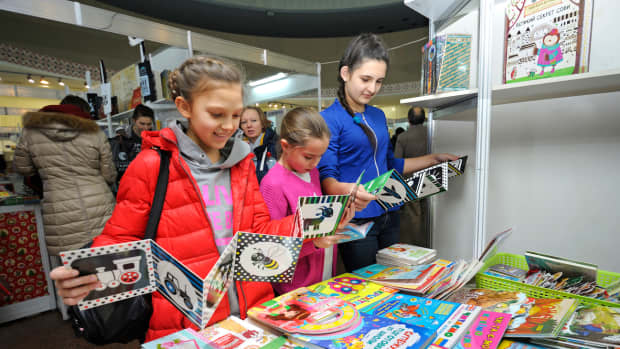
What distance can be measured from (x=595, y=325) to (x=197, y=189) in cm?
113

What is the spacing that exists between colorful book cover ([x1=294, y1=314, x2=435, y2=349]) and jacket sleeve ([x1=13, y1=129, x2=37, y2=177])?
8.25ft

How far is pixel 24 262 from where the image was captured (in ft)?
8.02

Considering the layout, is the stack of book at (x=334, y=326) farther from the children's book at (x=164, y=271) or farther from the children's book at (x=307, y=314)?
A: the children's book at (x=164, y=271)

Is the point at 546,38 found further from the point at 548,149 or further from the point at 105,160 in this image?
the point at 105,160

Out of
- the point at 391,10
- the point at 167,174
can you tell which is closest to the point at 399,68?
the point at 391,10

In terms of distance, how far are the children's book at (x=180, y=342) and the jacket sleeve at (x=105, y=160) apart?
2.12 m

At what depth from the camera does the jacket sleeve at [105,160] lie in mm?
2328

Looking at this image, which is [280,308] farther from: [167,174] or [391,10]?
[391,10]

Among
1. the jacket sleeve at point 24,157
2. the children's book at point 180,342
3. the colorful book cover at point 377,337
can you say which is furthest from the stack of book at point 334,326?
the jacket sleeve at point 24,157

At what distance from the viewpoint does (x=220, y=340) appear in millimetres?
725

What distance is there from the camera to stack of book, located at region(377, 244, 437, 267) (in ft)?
3.78

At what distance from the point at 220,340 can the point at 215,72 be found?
0.69m

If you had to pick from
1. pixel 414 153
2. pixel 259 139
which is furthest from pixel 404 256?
pixel 414 153

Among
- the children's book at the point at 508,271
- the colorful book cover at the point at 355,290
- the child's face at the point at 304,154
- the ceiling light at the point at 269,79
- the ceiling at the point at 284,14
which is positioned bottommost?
the children's book at the point at 508,271
